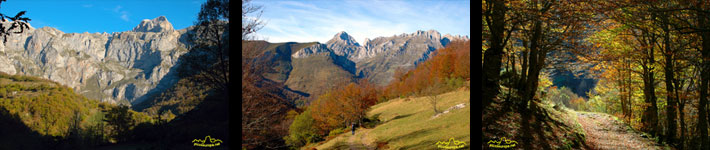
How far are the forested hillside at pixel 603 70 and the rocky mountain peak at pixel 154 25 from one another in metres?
4.00

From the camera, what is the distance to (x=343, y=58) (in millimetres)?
4820

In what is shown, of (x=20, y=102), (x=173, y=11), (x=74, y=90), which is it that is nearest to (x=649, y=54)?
(x=173, y=11)

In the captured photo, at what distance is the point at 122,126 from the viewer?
3.10 m

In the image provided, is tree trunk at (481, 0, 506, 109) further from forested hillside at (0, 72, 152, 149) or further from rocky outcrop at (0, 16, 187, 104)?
forested hillside at (0, 72, 152, 149)

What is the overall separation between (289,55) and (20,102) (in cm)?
301

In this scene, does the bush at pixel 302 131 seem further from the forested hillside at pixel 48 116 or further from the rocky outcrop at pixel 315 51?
the forested hillside at pixel 48 116

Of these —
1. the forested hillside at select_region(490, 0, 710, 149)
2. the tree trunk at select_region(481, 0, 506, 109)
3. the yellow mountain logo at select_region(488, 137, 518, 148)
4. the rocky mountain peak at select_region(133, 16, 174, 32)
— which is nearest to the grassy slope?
the yellow mountain logo at select_region(488, 137, 518, 148)

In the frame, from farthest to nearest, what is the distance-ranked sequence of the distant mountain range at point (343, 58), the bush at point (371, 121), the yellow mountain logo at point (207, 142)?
the bush at point (371, 121) < the distant mountain range at point (343, 58) < the yellow mountain logo at point (207, 142)

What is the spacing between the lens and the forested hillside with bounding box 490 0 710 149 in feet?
9.54

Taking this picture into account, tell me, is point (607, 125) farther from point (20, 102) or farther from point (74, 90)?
point (20, 102)

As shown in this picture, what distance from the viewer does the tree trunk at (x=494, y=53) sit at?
3684 mm

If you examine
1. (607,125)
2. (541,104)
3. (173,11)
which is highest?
(173,11)

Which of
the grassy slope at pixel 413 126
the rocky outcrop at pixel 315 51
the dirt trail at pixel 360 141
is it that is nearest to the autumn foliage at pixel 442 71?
the grassy slope at pixel 413 126

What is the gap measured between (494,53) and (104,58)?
4.73m
